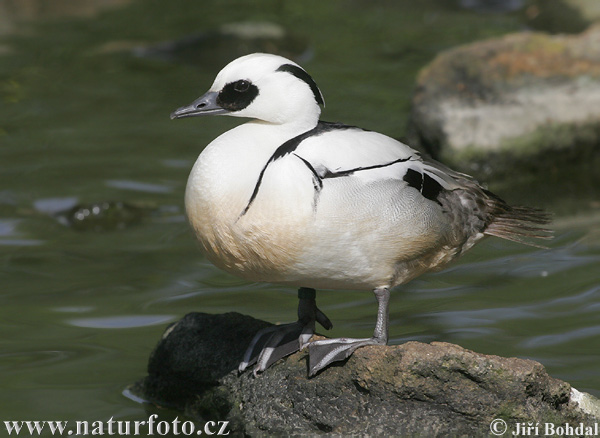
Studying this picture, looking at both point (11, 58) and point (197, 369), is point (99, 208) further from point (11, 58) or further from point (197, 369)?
point (11, 58)

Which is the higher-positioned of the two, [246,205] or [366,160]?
[366,160]

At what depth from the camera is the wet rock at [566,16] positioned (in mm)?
11625

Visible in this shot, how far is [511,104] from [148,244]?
3.55m

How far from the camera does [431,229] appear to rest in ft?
14.7

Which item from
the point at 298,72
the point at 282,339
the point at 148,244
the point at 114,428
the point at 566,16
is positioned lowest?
the point at 114,428

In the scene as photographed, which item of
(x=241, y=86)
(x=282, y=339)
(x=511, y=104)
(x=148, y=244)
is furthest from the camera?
(x=511, y=104)

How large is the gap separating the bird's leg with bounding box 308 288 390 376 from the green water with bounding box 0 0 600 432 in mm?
1027

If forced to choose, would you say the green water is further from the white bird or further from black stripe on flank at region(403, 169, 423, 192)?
black stripe on flank at region(403, 169, 423, 192)

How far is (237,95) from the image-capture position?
434cm

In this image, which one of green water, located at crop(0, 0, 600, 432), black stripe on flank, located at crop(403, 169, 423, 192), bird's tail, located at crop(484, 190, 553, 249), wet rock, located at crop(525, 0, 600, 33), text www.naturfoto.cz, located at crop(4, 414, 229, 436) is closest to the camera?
black stripe on flank, located at crop(403, 169, 423, 192)

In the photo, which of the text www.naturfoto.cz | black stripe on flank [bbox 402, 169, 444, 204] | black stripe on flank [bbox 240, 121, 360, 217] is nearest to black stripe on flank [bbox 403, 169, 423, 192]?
black stripe on flank [bbox 402, 169, 444, 204]

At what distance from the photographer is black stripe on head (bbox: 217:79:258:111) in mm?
4324

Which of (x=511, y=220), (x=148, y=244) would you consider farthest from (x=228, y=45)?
(x=511, y=220)

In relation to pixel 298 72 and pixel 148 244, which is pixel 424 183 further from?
pixel 148 244
